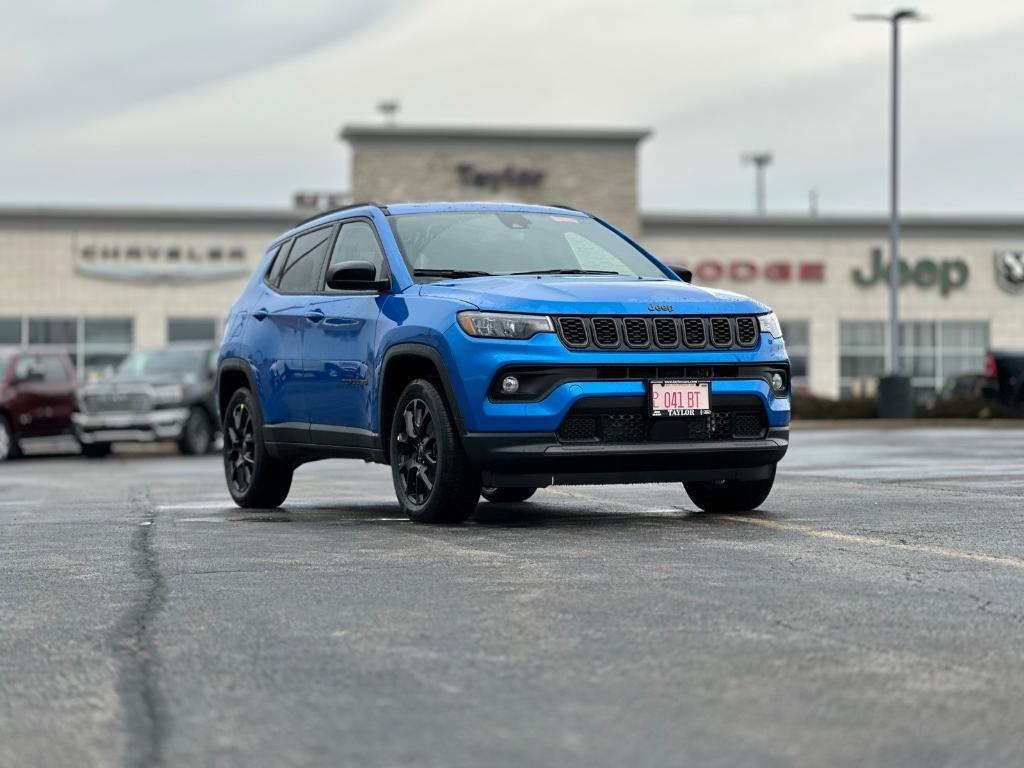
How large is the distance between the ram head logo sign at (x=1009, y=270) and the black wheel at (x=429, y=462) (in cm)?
4970

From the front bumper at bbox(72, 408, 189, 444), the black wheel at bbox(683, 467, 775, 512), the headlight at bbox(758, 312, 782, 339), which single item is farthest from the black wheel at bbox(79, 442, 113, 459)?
the headlight at bbox(758, 312, 782, 339)

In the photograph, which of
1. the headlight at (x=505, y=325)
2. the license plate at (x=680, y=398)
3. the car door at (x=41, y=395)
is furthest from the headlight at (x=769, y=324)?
the car door at (x=41, y=395)

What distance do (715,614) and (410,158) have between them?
161 feet

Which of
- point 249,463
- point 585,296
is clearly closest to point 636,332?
point 585,296

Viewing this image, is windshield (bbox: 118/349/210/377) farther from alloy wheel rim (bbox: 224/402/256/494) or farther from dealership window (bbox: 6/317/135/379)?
dealership window (bbox: 6/317/135/379)

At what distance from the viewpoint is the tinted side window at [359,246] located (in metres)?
10.7

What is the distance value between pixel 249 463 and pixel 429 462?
102 inches

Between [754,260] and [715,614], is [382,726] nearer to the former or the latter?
[715,614]

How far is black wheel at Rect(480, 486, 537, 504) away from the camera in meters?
11.7

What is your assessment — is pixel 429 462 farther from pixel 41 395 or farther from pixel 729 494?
pixel 41 395

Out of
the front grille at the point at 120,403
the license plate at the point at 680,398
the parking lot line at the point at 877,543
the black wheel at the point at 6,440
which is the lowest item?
the black wheel at the point at 6,440

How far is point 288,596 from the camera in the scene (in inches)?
271

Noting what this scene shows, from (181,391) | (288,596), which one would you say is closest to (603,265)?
(288,596)

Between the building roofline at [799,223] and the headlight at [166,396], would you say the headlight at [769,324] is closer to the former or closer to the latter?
the headlight at [166,396]
